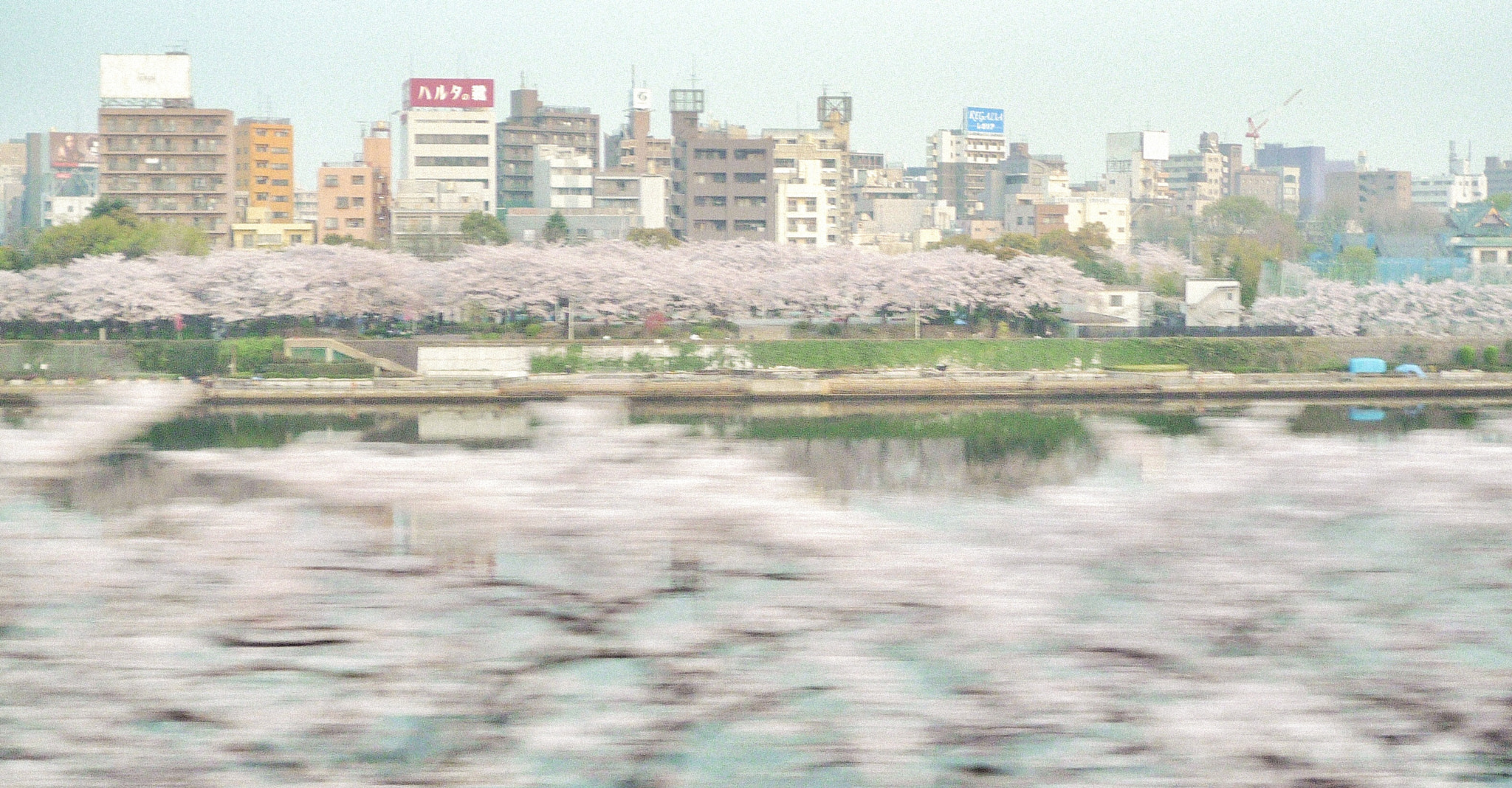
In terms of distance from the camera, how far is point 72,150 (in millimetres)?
62906

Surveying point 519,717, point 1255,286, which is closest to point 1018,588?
point 519,717

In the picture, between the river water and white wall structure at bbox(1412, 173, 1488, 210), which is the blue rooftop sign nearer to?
white wall structure at bbox(1412, 173, 1488, 210)

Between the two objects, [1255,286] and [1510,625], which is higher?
[1255,286]

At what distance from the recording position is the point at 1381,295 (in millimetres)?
27953

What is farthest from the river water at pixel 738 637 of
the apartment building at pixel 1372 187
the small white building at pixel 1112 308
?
the apartment building at pixel 1372 187

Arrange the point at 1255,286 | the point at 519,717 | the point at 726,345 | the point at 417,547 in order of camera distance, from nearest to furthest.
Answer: the point at 519,717
the point at 417,547
the point at 726,345
the point at 1255,286

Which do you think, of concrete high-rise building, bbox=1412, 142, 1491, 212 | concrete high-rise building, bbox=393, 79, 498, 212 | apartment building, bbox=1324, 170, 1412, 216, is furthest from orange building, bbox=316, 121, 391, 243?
concrete high-rise building, bbox=1412, 142, 1491, 212

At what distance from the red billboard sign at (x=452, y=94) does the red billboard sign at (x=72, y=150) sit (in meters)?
24.0

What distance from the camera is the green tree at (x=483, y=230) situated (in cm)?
3416

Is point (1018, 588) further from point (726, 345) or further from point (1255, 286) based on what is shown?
point (1255, 286)

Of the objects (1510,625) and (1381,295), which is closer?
(1510,625)

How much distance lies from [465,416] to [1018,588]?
778 inches

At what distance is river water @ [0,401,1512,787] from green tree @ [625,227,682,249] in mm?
29649

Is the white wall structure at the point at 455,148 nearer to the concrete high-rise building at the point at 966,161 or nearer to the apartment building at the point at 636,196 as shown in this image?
the apartment building at the point at 636,196
